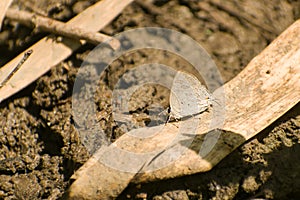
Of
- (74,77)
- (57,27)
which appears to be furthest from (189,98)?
(57,27)

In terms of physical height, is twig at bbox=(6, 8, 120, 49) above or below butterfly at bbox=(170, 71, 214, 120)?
above

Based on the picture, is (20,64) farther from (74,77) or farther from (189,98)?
(189,98)

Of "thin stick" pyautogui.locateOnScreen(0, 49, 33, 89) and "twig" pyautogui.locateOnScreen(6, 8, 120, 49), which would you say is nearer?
"thin stick" pyautogui.locateOnScreen(0, 49, 33, 89)

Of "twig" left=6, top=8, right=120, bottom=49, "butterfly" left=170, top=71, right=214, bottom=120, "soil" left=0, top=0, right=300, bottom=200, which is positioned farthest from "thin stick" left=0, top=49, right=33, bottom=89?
"butterfly" left=170, top=71, right=214, bottom=120

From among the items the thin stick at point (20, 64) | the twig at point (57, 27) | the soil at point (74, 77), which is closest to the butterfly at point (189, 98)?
the soil at point (74, 77)

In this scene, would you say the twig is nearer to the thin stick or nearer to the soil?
→ the soil

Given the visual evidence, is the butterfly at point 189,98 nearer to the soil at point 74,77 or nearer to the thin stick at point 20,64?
the soil at point 74,77
